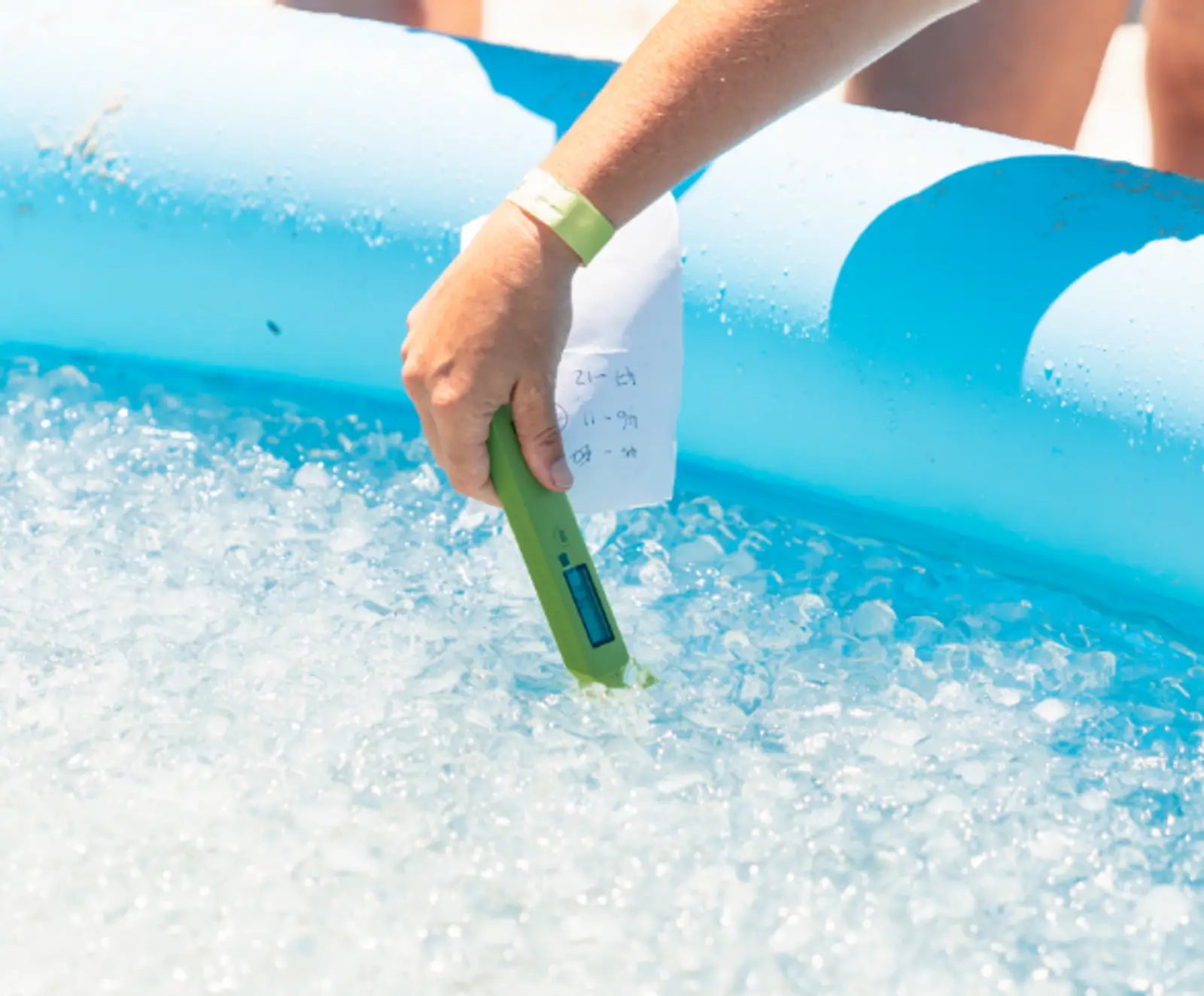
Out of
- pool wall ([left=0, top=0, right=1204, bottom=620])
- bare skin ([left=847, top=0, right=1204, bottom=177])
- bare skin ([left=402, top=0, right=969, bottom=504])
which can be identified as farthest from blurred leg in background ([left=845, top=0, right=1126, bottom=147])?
bare skin ([left=402, top=0, right=969, bottom=504])

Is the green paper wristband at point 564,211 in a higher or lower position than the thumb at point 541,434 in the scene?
higher

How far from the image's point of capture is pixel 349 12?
2.01m

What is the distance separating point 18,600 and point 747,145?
0.80 metres

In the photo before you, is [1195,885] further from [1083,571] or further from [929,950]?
[1083,571]

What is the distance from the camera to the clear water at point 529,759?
1112 millimetres

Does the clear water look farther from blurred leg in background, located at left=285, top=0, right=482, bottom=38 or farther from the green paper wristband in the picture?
blurred leg in background, located at left=285, top=0, right=482, bottom=38

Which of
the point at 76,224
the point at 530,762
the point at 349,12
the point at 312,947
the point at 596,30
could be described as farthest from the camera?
the point at 596,30

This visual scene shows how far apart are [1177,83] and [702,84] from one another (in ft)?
3.21

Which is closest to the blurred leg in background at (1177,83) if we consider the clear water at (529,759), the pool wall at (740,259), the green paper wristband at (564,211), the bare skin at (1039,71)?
the bare skin at (1039,71)

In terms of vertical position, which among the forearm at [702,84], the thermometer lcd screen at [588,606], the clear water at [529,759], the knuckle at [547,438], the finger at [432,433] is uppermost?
the forearm at [702,84]

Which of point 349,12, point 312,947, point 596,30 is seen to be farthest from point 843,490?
point 596,30

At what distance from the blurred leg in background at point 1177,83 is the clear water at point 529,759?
2.28 ft

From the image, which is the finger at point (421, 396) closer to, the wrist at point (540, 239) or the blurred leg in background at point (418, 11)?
the wrist at point (540, 239)

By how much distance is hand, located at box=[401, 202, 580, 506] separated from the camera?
103 cm
